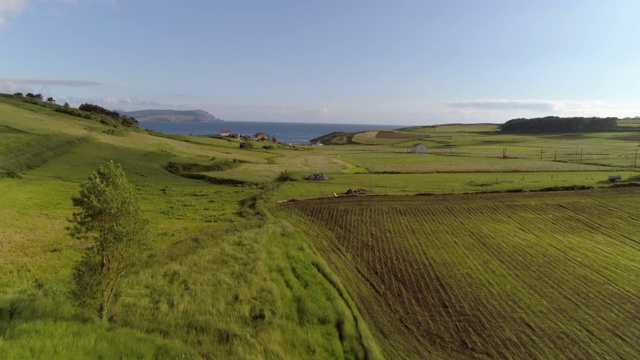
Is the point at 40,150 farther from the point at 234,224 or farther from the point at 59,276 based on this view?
the point at 59,276

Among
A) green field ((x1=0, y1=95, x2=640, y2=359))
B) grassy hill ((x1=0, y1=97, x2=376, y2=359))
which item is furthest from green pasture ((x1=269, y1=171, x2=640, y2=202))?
grassy hill ((x1=0, y1=97, x2=376, y2=359))

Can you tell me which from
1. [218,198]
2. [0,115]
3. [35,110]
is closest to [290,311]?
[218,198]

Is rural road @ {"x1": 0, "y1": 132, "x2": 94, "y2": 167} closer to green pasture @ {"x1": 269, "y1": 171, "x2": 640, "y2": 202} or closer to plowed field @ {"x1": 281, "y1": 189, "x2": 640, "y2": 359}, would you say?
green pasture @ {"x1": 269, "y1": 171, "x2": 640, "y2": 202}

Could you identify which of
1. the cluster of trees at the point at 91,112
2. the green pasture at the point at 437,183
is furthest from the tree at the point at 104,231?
the cluster of trees at the point at 91,112

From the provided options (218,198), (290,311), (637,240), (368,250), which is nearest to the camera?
(290,311)

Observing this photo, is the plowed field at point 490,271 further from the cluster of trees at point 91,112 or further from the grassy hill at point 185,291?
the cluster of trees at point 91,112

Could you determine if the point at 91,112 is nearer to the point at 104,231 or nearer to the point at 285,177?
the point at 285,177

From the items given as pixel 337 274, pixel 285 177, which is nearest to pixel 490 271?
pixel 337 274
